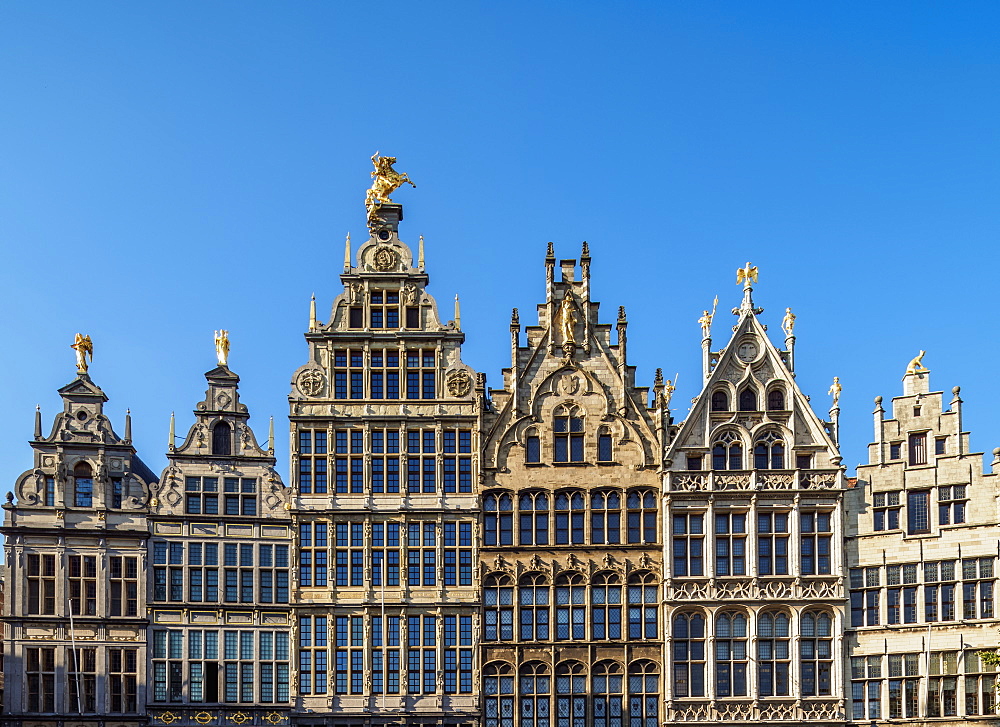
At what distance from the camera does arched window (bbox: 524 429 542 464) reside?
49.8m

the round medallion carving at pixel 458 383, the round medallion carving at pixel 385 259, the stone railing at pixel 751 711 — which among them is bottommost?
the stone railing at pixel 751 711

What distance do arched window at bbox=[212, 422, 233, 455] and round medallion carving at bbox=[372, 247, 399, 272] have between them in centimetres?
751

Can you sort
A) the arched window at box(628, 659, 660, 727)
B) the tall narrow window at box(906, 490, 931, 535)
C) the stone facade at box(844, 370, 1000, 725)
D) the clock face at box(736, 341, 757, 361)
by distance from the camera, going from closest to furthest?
the stone facade at box(844, 370, 1000, 725), the arched window at box(628, 659, 660, 727), the tall narrow window at box(906, 490, 931, 535), the clock face at box(736, 341, 757, 361)

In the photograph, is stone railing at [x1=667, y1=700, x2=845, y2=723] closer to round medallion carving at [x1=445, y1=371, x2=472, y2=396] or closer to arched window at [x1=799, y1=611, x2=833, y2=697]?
arched window at [x1=799, y1=611, x2=833, y2=697]

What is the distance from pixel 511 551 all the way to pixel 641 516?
447cm

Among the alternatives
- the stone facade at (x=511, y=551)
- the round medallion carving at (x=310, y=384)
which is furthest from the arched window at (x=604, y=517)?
the round medallion carving at (x=310, y=384)

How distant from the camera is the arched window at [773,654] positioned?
4809cm

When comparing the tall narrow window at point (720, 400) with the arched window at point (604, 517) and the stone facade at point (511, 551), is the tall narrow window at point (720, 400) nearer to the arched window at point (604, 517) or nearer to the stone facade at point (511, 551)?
the stone facade at point (511, 551)

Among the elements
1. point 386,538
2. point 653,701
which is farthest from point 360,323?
point 653,701

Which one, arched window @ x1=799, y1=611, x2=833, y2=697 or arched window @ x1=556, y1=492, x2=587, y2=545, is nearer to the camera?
arched window @ x1=799, y1=611, x2=833, y2=697

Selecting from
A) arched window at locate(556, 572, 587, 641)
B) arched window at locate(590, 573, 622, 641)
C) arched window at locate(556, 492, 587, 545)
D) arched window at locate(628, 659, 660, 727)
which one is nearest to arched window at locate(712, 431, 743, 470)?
arched window at locate(556, 492, 587, 545)

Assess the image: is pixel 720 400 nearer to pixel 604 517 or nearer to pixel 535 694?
pixel 604 517

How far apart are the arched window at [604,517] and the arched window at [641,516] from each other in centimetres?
39

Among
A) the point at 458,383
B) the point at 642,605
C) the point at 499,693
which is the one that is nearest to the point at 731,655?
the point at 642,605
